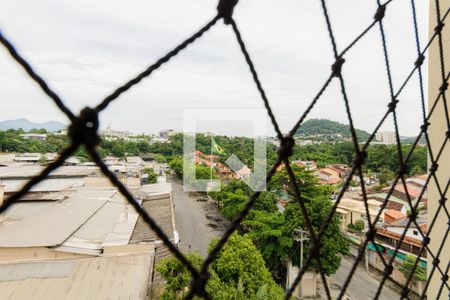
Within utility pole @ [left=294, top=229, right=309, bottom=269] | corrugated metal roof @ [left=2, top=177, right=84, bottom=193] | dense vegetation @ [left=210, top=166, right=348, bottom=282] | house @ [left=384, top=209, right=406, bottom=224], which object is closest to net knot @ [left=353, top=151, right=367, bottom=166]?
utility pole @ [left=294, top=229, right=309, bottom=269]

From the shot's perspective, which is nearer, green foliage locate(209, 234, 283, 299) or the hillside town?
the hillside town

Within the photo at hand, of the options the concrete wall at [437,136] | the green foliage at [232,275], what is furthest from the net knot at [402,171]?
the green foliage at [232,275]

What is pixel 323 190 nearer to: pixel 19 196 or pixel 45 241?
pixel 45 241

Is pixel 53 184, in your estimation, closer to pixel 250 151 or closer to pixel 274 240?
→ pixel 274 240

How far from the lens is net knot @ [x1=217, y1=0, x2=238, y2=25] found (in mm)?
420

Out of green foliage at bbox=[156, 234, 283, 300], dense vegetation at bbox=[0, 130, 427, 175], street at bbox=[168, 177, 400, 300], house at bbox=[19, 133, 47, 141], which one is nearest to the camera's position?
green foliage at bbox=[156, 234, 283, 300]

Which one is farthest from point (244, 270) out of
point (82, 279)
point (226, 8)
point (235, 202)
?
point (226, 8)

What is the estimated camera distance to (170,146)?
22.0m

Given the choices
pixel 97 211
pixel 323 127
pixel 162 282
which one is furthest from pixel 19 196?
pixel 323 127

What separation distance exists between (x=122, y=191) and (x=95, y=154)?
5 cm

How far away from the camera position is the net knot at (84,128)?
31 centimetres

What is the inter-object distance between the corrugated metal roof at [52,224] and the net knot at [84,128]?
487cm

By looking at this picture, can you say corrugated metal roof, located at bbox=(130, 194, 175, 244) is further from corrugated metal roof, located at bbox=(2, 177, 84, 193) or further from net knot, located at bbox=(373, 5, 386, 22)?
net knot, located at bbox=(373, 5, 386, 22)

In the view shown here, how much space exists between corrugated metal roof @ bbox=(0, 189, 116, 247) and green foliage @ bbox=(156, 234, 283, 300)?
6.15 feet
